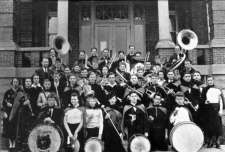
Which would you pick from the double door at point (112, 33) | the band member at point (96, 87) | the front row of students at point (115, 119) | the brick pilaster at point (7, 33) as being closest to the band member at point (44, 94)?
the front row of students at point (115, 119)

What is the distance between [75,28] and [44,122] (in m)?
7.96

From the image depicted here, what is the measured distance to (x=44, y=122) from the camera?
9.49 metres

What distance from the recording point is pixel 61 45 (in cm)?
Answer: 1303

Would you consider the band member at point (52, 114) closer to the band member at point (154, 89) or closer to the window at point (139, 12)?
the band member at point (154, 89)

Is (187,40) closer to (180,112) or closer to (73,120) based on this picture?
(180,112)

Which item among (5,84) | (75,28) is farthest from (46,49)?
(75,28)

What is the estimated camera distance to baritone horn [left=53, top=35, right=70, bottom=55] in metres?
13.0

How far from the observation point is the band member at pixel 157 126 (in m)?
9.78

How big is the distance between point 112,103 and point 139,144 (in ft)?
4.85

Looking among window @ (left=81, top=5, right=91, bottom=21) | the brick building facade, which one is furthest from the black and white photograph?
window @ (left=81, top=5, right=91, bottom=21)

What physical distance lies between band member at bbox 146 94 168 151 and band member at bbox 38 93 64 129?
2.07 meters

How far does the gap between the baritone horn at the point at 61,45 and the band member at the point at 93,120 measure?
3.68 meters

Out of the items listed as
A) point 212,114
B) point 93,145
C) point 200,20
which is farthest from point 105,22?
point 93,145

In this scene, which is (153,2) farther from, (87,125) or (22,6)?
(87,125)
